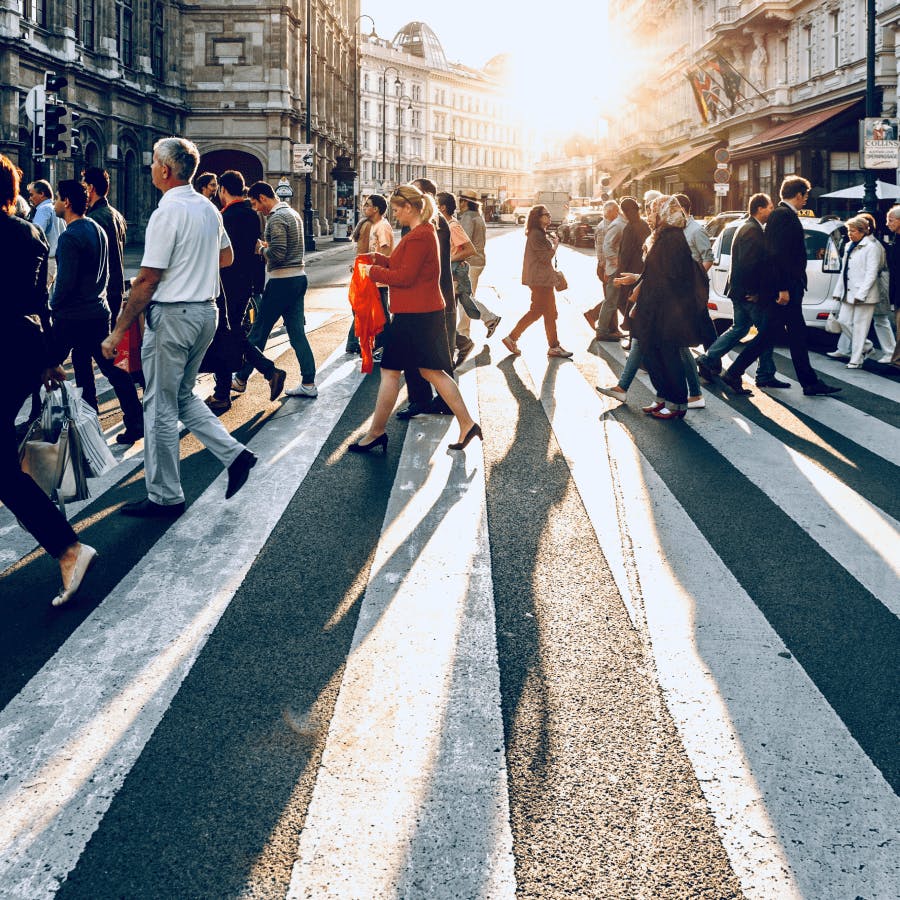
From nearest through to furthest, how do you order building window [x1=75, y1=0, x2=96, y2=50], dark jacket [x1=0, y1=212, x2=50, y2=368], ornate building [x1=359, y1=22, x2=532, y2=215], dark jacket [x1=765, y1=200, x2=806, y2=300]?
dark jacket [x1=0, y1=212, x2=50, y2=368]
dark jacket [x1=765, y1=200, x2=806, y2=300]
building window [x1=75, y1=0, x2=96, y2=50]
ornate building [x1=359, y1=22, x2=532, y2=215]

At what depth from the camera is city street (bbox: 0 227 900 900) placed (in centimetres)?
269

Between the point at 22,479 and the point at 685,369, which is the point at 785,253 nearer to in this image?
the point at 685,369

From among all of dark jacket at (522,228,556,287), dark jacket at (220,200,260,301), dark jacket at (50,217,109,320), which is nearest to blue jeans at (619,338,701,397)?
dark jacket at (522,228,556,287)

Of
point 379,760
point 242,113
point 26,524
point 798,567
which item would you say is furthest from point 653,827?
point 242,113

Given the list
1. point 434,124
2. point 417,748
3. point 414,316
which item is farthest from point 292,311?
point 434,124

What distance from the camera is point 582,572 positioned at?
4914mm

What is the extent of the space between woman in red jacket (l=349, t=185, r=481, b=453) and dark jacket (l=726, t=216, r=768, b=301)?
3710 millimetres

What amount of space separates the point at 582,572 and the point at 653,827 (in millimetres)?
2134

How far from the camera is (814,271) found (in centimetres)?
1373

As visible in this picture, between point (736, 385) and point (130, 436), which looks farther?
point (736, 385)

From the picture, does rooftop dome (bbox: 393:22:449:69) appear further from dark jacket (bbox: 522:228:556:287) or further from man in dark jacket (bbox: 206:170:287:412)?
man in dark jacket (bbox: 206:170:287:412)

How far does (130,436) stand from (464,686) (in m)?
4.81

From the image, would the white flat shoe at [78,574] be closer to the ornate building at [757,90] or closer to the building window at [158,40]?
the ornate building at [757,90]

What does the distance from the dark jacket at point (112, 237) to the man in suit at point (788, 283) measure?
215 inches
